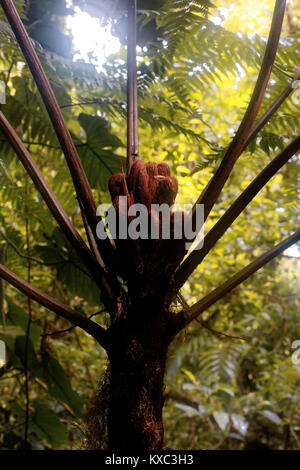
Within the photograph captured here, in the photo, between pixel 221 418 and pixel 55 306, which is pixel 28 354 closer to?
pixel 55 306

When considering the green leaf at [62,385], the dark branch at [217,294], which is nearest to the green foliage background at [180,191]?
the green leaf at [62,385]

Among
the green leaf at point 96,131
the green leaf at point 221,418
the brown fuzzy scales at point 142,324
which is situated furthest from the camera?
the green leaf at point 221,418

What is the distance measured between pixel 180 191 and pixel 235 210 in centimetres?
88

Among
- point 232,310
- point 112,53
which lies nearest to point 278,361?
point 232,310

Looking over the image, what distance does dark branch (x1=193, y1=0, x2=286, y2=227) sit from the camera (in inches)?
29.7

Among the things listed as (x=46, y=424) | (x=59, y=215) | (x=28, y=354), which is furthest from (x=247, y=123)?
(x=46, y=424)

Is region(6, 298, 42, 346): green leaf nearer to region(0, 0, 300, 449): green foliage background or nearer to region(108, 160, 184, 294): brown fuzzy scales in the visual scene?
region(0, 0, 300, 449): green foliage background

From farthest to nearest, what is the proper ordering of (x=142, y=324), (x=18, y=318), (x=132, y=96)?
(x=18, y=318)
(x=132, y=96)
(x=142, y=324)

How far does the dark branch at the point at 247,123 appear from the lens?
0.75 m

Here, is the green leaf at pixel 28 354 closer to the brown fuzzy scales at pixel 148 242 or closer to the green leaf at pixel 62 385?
the green leaf at pixel 62 385

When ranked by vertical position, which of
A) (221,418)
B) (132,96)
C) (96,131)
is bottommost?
(221,418)

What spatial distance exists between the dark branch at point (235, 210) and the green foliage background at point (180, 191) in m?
0.19

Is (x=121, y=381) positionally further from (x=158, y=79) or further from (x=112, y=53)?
(x=112, y=53)

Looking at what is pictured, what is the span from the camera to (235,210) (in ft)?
2.50
